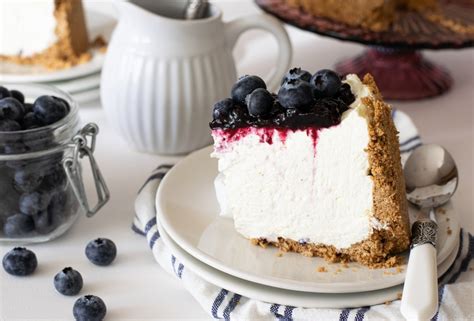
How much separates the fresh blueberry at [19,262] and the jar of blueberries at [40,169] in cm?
6

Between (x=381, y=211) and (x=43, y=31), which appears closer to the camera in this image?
(x=381, y=211)

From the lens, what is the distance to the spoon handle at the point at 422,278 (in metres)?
0.91

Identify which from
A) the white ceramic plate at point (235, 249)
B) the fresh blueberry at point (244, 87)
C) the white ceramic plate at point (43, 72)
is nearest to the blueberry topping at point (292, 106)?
the fresh blueberry at point (244, 87)

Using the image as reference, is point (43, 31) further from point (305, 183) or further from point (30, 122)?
point (305, 183)

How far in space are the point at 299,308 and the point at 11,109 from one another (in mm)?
A: 556

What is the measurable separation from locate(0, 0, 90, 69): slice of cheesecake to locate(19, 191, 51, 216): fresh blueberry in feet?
2.32

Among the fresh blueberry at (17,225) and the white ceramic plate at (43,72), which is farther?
the white ceramic plate at (43,72)

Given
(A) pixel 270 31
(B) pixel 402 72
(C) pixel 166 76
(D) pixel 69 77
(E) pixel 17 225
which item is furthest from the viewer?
(B) pixel 402 72

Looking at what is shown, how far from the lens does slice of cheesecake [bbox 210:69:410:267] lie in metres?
1.09

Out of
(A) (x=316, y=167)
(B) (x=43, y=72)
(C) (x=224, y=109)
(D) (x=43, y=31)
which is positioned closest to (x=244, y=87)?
(C) (x=224, y=109)

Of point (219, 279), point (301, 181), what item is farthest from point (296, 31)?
point (219, 279)

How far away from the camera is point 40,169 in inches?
47.3

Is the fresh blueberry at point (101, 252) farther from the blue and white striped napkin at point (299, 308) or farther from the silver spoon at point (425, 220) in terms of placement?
the silver spoon at point (425, 220)

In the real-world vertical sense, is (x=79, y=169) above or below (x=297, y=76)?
below
